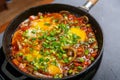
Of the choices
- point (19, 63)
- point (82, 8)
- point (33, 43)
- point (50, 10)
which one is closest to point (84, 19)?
point (82, 8)

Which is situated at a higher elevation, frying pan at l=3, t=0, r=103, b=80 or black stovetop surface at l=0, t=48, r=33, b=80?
frying pan at l=3, t=0, r=103, b=80

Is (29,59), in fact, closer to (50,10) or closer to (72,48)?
(72,48)

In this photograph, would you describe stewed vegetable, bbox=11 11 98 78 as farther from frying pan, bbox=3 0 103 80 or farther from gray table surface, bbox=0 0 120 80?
gray table surface, bbox=0 0 120 80

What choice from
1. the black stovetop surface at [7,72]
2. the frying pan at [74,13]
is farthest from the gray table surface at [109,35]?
the black stovetop surface at [7,72]

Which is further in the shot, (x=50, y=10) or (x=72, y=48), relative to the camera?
(x=50, y=10)

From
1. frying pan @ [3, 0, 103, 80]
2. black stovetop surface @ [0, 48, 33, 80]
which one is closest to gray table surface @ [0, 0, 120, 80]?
frying pan @ [3, 0, 103, 80]

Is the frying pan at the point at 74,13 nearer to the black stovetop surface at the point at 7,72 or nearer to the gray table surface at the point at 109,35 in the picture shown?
the black stovetop surface at the point at 7,72
